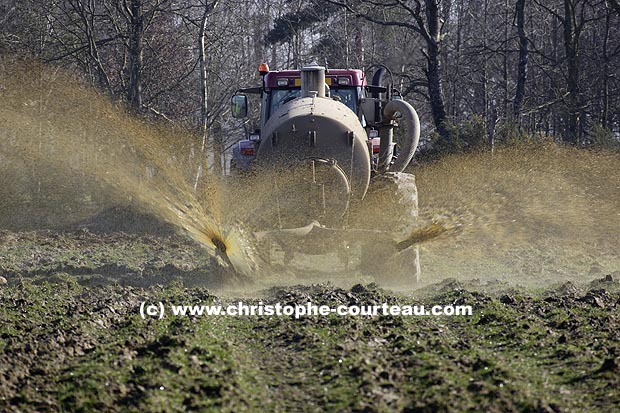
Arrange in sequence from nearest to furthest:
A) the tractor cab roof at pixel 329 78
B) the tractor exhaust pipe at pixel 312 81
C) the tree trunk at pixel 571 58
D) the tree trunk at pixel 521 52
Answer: the tractor exhaust pipe at pixel 312 81
the tractor cab roof at pixel 329 78
the tree trunk at pixel 571 58
the tree trunk at pixel 521 52

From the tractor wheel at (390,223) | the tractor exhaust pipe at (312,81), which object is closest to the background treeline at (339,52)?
the tractor exhaust pipe at (312,81)

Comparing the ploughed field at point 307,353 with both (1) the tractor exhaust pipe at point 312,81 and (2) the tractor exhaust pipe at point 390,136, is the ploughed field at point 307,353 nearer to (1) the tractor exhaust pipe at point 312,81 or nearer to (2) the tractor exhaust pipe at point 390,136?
(2) the tractor exhaust pipe at point 390,136

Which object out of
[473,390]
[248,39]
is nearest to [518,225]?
[473,390]

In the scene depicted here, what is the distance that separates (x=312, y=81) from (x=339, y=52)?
26.0 m

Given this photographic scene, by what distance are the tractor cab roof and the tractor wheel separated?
75.9 inches

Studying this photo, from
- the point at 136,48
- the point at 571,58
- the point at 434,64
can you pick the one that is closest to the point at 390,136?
the point at 136,48

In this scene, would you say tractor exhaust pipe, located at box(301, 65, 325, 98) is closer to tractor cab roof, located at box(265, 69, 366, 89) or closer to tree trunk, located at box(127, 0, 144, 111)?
tractor cab roof, located at box(265, 69, 366, 89)

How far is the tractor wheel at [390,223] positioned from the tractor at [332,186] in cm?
1

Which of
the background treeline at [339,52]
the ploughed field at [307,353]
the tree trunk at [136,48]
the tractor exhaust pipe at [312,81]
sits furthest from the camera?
the background treeline at [339,52]

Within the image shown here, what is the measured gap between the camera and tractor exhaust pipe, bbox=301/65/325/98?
40.2 ft

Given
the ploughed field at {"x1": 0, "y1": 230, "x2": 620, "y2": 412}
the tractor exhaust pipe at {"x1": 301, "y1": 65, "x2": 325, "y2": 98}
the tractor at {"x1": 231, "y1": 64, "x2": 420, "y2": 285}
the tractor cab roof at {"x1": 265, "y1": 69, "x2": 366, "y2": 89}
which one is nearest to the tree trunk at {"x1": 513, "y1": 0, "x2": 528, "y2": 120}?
the tractor cab roof at {"x1": 265, "y1": 69, "x2": 366, "y2": 89}

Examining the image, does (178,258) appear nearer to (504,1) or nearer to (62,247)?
(62,247)

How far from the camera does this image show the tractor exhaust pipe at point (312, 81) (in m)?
12.2

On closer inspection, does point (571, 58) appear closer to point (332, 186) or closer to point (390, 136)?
point (390, 136)
